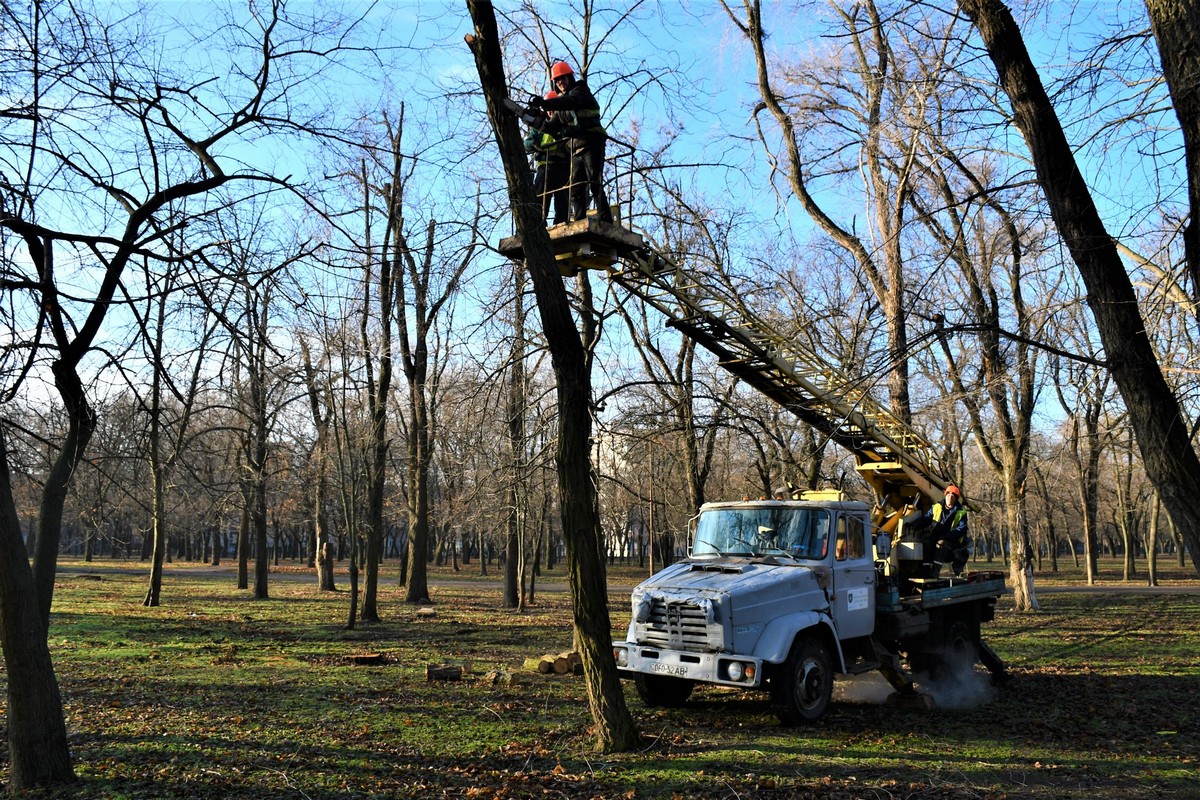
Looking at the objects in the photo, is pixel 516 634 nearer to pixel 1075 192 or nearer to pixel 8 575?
pixel 8 575

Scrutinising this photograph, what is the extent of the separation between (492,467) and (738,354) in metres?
5.77

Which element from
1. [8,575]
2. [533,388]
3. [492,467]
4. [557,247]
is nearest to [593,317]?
[533,388]

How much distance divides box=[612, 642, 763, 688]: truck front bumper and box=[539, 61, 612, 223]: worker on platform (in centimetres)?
443

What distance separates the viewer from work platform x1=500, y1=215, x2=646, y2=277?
8195 mm

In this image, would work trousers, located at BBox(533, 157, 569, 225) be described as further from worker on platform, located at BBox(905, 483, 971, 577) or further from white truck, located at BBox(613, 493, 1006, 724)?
worker on platform, located at BBox(905, 483, 971, 577)

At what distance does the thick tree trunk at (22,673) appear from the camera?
6.65 metres

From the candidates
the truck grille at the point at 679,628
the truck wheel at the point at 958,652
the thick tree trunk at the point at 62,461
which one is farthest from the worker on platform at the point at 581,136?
the truck wheel at the point at 958,652

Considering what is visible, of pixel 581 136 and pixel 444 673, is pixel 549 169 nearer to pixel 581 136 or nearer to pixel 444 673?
pixel 581 136

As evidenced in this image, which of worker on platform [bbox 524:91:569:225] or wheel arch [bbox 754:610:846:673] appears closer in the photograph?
worker on platform [bbox 524:91:569:225]

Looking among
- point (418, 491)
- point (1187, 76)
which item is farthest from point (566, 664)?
point (418, 491)

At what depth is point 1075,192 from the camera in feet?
17.7

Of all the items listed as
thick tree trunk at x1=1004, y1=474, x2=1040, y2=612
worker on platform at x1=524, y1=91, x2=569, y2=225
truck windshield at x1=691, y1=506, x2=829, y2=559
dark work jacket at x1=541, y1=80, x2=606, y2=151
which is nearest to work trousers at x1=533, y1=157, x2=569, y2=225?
worker on platform at x1=524, y1=91, x2=569, y2=225

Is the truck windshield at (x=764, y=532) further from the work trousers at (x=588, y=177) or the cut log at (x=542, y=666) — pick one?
the work trousers at (x=588, y=177)

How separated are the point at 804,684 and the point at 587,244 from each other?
532 centimetres
